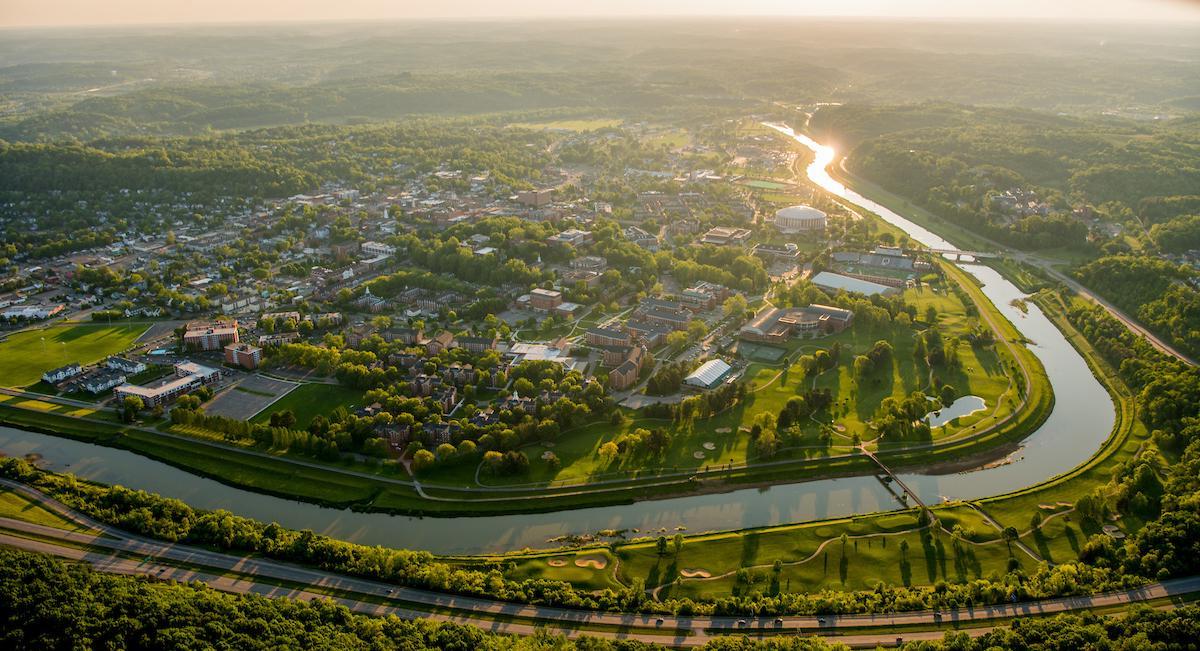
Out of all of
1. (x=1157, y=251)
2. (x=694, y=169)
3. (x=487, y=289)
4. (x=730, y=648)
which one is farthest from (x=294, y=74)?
(x=730, y=648)

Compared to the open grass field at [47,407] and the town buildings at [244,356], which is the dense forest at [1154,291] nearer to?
the town buildings at [244,356]

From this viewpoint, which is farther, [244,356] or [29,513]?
[244,356]

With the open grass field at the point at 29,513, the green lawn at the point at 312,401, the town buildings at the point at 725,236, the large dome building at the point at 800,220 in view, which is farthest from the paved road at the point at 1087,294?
the open grass field at the point at 29,513

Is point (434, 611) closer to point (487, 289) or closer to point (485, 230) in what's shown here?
point (487, 289)

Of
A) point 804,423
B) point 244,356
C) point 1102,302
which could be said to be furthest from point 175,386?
point 1102,302

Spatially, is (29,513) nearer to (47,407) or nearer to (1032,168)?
(47,407)
